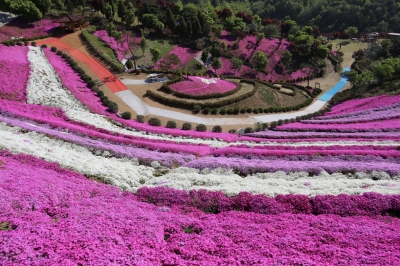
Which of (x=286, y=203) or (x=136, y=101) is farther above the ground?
(x=136, y=101)

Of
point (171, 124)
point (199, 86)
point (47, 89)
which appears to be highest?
point (47, 89)

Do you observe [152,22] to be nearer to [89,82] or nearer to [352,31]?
[89,82]

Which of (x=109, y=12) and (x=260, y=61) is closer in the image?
(x=260, y=61)

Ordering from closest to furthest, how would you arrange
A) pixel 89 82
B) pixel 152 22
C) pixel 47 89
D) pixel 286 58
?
pixel 47 89 < pixel 89 82 < pixel 152 22 < pixel 286 58

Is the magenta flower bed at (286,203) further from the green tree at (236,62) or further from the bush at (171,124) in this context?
the green tree at (236,62)

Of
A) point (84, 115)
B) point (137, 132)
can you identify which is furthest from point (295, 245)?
point (84, 115)

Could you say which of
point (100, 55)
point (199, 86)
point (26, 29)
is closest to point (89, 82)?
point (100, 55)

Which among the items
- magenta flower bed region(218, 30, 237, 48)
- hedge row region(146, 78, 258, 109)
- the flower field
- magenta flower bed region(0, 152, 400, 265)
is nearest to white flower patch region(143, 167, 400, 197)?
the flower field
